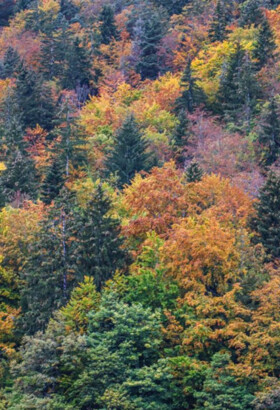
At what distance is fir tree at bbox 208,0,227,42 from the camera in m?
68.9

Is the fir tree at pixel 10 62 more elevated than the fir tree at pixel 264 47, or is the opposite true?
the fir tree at pixel 10 62

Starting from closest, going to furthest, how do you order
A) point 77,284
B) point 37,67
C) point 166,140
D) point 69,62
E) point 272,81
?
1. point 77,284
2. point 166,140
3. point 272,81
4. point 69,62
5. point 37,67

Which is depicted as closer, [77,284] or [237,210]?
[77,284]

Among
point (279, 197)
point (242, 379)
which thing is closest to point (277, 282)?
point (242, 379)

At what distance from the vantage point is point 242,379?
2517cm

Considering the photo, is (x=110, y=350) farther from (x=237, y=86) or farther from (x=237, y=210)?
(x=237, y=86)

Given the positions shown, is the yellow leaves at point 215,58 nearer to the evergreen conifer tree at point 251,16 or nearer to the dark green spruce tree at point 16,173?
the evergreen conifer tree at point 251,16

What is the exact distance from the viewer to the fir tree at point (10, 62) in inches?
3007

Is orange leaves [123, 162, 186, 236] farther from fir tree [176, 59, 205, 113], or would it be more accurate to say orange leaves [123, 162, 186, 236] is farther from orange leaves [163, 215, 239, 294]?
fir tree [176, 59, 205, 113]

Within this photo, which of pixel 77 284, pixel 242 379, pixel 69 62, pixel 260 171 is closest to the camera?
pixel 242 379

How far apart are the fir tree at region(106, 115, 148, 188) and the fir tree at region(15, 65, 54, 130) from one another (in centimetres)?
1470

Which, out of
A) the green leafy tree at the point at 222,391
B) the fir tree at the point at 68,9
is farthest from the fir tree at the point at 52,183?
the fir tree at the point at 68,9

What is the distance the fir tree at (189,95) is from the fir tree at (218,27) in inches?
475

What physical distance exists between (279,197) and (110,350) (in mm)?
12736
